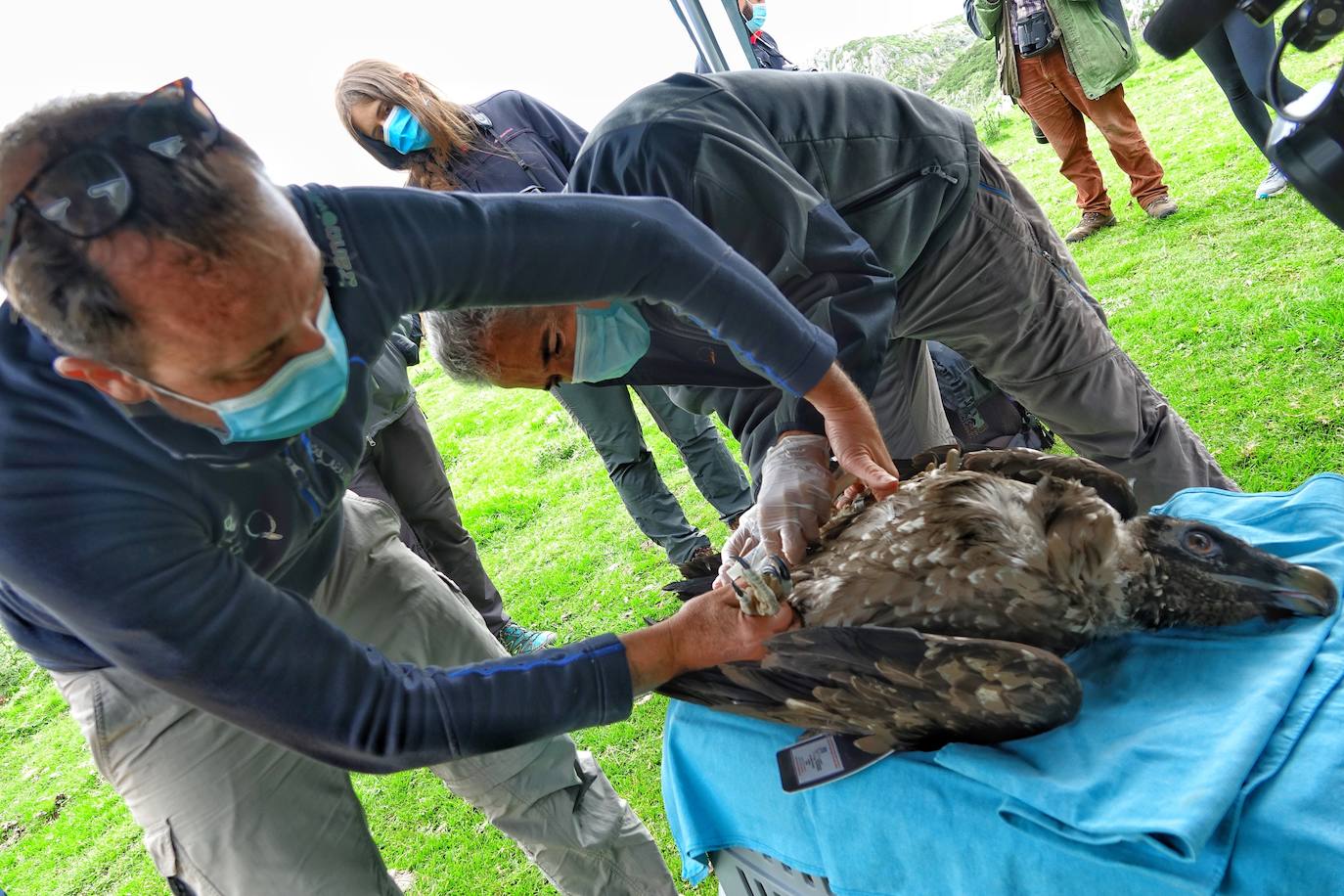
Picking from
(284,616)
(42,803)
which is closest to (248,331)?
(284,616)

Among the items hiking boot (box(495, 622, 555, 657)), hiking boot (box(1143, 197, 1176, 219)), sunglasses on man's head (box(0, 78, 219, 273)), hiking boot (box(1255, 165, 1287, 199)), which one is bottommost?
hiking boot (box(495, 622, 555, 657))

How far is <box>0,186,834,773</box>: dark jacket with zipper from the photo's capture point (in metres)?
1.31

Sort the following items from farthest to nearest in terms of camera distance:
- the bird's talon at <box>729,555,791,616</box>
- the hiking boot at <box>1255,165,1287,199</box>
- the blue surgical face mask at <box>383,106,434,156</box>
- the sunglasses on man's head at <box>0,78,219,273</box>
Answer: the hiking boot at <box>1255,165,1287,199</box>, the blue surgical face mask at <box>383,106,434,156</box>, the bird's talon at <box>729,555,791,616</box>, the sunglasses on man's head at <box>0,78,219,273</box>

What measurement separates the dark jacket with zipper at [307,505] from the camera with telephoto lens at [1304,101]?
91 centimetres

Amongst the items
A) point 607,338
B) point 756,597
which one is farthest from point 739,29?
point 756,597

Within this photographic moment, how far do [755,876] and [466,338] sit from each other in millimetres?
1578

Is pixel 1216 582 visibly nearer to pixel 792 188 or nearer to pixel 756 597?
pixel 756 597

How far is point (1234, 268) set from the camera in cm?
482

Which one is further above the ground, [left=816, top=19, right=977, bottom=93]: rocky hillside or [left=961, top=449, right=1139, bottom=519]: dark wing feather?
[left=816, top=19, right=977, bottom=93]: rocky hillside

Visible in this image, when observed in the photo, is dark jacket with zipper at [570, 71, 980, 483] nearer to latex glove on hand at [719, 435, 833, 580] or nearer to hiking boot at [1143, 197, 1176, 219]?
latex glove on hand at [719, 435, 833, 580]

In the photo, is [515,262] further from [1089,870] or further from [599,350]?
[1089,870]

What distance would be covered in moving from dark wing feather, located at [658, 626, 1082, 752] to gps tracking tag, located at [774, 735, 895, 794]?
0.02 m

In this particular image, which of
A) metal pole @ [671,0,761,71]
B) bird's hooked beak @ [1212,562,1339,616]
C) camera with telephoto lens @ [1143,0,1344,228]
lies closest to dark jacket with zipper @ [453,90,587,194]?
metal pole @ [671,0,761,71]

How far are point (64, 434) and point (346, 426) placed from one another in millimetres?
495
